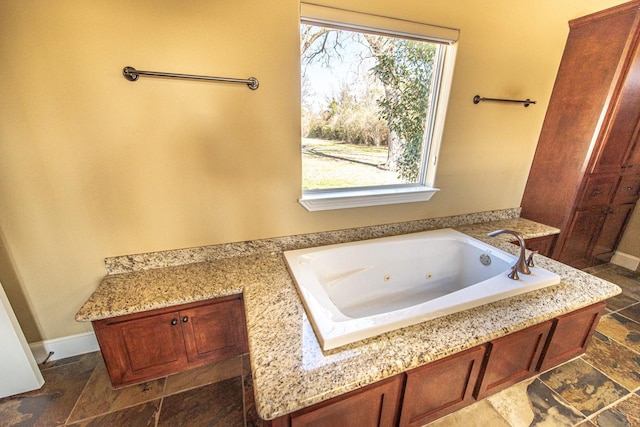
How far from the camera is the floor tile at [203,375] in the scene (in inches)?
54.8

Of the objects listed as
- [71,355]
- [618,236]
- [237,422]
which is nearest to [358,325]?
[237,422]

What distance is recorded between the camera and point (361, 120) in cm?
180

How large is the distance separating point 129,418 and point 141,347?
0.31m

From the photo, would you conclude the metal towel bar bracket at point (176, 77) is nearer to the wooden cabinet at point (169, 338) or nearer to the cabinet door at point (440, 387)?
the wooden cabinet at point (169, 338)

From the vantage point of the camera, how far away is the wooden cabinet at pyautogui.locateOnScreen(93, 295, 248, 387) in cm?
127

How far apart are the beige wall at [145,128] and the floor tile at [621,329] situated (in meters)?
2.00

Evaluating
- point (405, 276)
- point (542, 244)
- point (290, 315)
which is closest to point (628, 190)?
point (542, 244)

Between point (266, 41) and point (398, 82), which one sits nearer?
point (266, 41)

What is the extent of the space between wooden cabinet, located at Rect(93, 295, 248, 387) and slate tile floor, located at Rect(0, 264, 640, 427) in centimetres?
8

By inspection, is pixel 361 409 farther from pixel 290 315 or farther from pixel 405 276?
pixel 405 276

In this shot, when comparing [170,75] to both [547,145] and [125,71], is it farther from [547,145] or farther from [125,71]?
[547,145]

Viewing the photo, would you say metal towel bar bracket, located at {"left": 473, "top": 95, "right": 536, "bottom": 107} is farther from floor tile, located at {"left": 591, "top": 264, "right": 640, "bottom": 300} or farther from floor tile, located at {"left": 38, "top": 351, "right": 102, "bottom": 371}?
floor tile, located at {"left": 38, "top": 351, "right": 102, "bottom": 371}

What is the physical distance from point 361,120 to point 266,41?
0.77 m

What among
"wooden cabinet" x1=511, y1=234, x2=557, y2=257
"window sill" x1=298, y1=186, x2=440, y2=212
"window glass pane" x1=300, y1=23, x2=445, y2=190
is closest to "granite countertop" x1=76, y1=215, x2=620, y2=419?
"window sill" x1=298, y1=186, x2=440, y2=212
